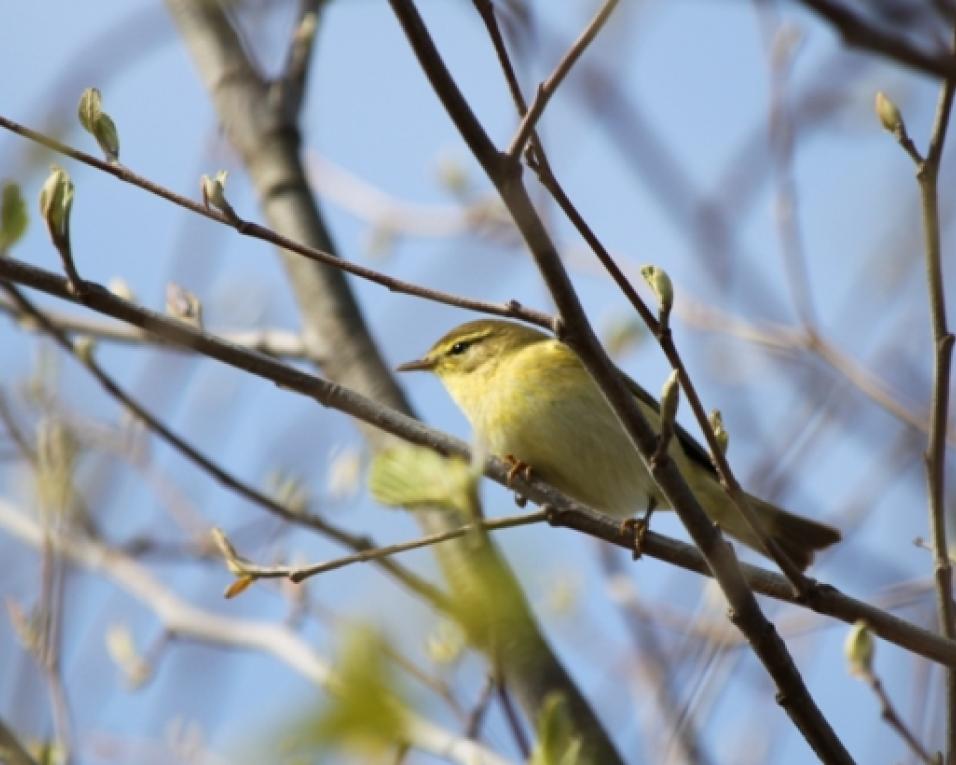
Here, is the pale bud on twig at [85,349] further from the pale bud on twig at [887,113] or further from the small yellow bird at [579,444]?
the pale bud on twig at [887,113]

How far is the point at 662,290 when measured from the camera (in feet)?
6.61

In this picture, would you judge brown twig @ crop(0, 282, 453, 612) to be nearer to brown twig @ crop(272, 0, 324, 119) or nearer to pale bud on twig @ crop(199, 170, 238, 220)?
pale bud on twig @ crop(199, 170, 238, 220)

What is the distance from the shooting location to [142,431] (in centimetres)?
465

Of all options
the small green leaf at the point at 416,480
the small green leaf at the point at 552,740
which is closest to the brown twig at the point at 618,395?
the small green leaf at the point at 416,480

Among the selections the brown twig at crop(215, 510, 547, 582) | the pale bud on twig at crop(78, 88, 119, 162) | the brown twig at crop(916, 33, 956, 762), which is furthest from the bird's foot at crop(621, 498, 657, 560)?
the pale bud on twig at crop(78, 88, 119, 162)

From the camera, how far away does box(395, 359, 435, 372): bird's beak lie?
4.98 meters

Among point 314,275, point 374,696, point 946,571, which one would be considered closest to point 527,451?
point 314,275

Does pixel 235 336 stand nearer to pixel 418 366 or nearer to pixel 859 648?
pixel 418 366

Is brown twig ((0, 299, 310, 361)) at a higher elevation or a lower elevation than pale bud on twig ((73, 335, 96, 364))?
higher

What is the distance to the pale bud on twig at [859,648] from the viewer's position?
2.35m

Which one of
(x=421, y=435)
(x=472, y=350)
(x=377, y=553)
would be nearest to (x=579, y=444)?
(x=472, y=350)

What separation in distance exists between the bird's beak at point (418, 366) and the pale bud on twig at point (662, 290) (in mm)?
2948

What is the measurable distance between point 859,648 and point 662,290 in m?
0.84

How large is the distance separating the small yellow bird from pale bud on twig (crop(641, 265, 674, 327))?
5.69 ft
